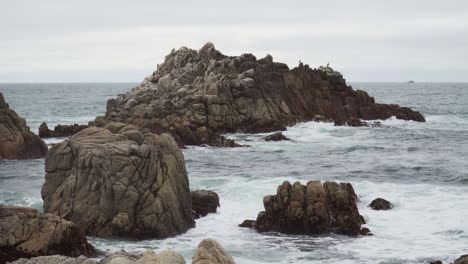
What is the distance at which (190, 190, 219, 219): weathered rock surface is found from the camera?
26641mm

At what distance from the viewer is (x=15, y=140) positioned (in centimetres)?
4178

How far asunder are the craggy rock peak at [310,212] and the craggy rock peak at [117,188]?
3034mm

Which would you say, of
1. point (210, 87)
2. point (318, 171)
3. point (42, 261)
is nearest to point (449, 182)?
point (318, 171)

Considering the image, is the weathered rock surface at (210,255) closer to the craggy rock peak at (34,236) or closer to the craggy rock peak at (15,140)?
the craggy rock peak at (34,236)

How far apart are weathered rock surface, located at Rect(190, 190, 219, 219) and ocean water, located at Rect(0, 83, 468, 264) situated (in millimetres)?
373

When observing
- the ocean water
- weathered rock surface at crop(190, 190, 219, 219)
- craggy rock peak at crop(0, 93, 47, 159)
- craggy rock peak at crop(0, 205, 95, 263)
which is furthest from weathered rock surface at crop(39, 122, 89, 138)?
craggy rock peak at crop(0, 205, 95, 263)

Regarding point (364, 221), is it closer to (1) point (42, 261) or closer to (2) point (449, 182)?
(2) point (449, 182)

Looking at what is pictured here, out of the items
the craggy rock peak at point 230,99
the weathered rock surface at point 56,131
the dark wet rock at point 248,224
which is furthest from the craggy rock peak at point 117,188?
the weathered rock surface at point 56,131

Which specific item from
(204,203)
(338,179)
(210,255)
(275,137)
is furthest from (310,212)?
(275,137)

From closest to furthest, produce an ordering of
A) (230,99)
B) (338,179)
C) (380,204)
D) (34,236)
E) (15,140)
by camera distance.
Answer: (34,236), (380,204), (338,179), (15,140), (230,99)

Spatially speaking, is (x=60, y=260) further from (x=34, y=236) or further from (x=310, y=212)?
(x=310, y=212)

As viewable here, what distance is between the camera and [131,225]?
2298 centimetres

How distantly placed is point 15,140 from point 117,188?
20.8 metres

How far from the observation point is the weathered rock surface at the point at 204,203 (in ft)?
87.4
